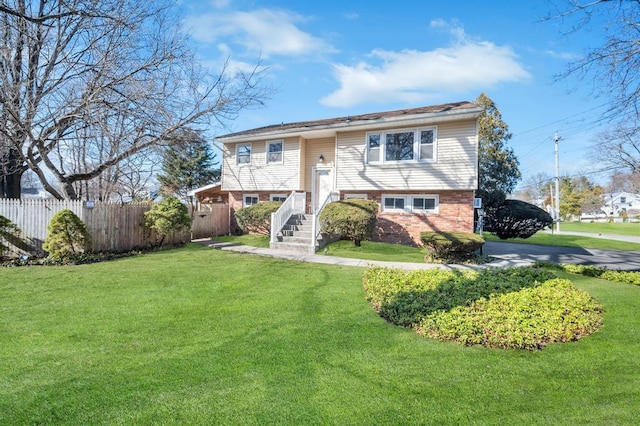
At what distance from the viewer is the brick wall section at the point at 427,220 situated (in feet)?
40.0

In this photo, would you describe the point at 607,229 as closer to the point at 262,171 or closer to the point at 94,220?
the point at 262,171

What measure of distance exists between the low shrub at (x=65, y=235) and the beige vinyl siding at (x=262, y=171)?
25.4 feet

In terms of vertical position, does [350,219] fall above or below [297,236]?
above

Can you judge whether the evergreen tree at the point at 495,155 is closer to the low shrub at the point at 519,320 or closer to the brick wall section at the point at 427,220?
the brick wall section at the point at 427,220

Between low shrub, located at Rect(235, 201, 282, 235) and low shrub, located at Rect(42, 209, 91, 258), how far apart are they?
21.0 ft

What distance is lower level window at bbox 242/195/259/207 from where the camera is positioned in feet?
55.5

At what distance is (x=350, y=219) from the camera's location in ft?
38.2

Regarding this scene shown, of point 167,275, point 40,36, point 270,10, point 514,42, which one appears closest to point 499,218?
point 514,42

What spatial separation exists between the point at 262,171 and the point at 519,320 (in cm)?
1344

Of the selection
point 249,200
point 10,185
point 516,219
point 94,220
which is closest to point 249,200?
point 249,200

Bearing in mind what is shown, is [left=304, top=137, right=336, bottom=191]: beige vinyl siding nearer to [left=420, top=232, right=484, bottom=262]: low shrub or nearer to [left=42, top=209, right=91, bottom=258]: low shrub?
[left=420, top=232, right=484, bottom=262]: low shrub

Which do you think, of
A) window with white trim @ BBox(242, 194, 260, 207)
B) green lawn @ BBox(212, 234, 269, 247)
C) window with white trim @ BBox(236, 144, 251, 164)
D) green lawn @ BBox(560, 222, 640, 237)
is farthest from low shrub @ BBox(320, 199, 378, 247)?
green lawn @ BBox(560, 222, 640, 237)

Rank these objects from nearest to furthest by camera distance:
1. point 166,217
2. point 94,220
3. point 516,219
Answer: point 94,220 → point 166,217 → point 516,219

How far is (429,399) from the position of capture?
290cm
